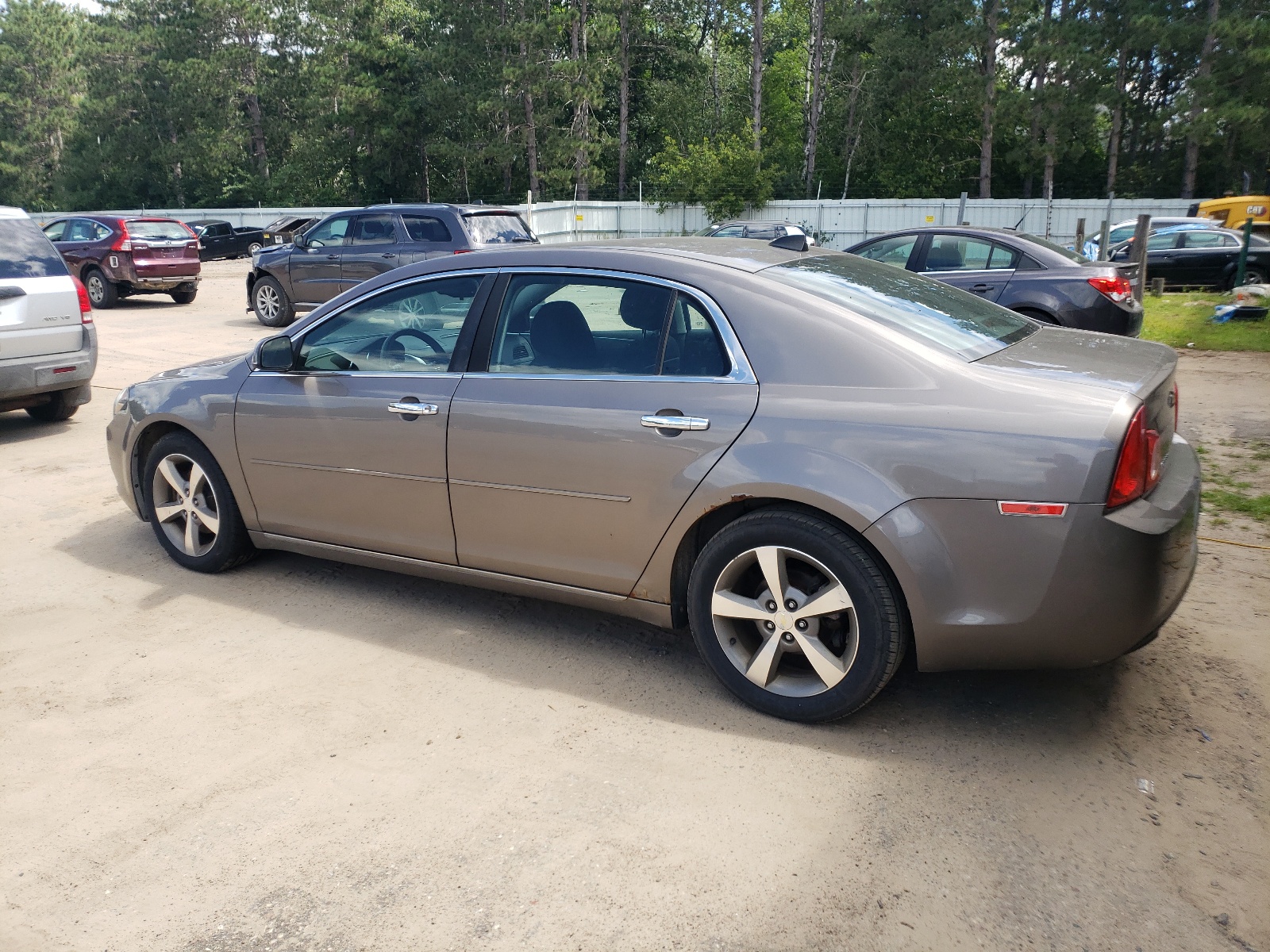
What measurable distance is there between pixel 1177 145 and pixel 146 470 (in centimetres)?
4549

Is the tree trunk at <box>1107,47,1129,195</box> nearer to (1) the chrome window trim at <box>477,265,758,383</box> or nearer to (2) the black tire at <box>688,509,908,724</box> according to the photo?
(1) the chrome window trim at <box>477,265,758,383</box>

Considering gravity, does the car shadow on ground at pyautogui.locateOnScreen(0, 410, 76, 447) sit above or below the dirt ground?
below

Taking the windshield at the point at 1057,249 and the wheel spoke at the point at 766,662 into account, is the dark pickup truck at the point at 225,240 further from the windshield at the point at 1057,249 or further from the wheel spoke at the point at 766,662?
the wheel spoke at the point at 766,662

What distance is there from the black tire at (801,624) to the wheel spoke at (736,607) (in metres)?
0.02

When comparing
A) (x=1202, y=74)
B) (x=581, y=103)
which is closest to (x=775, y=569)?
(x=581, y=103)

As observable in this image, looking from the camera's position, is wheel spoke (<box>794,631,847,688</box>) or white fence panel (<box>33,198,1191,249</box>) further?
white fence panel (<box>33,198,1191,249</box>)

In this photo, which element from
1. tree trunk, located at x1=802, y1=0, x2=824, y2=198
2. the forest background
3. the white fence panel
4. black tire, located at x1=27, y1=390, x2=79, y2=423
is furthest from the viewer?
tree trunk, located at x1=802, y1=0, x2=824, y2=198

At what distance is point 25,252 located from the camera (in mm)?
8109

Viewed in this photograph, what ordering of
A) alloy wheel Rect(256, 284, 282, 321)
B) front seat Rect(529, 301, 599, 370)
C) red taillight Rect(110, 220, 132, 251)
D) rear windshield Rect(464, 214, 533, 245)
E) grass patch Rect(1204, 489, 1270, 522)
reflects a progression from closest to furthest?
front seat Rect(529, 301, 599, 370) → grass patch Rect(1204, 489, 1270, 522) → rear windshield Rect(464, 214, 533, 245) → alloy wheel Rect(256, 284, 282, 321) → red taillight Rect(110, 220, 132, 251)

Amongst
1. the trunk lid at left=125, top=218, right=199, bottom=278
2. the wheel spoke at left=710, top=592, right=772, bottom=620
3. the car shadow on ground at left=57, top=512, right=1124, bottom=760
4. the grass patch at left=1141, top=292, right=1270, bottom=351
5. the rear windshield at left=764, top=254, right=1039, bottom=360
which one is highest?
the rear windshield at left=764, top=254, right=1039, bottom=360

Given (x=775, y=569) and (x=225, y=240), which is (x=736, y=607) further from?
(x=225, y=240)

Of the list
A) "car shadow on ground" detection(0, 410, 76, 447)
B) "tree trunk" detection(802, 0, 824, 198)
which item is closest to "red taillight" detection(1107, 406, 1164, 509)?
"car shadow on ground" detection(0, 410, 76, 447)

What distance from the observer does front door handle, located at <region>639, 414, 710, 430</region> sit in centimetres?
355

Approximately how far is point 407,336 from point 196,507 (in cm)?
151
